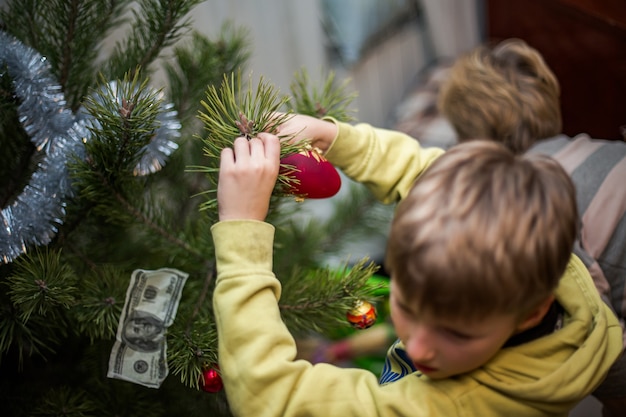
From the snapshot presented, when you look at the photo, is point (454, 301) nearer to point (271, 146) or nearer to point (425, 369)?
point (425, 369)

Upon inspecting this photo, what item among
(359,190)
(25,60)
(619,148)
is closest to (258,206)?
(25,60)

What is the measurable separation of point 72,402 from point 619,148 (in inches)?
33.1

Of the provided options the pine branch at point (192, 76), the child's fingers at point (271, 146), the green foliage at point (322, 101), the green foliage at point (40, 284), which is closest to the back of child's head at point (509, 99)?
the green foliage at point (322, 101)

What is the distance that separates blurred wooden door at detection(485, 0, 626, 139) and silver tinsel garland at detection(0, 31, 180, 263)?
121cm

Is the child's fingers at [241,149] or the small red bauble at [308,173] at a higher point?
the child's fingers at [241,149]

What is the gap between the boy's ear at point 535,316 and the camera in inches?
21.0

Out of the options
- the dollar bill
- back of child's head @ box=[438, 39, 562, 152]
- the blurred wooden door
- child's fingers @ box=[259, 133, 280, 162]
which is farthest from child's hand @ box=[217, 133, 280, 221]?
the blurred wooden door

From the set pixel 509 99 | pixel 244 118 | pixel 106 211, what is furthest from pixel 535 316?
pixel 509 99

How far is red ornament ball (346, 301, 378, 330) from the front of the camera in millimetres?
650

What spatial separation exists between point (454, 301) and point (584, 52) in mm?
1312

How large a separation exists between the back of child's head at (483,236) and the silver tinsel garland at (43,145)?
0.86ft

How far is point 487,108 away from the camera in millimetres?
1063

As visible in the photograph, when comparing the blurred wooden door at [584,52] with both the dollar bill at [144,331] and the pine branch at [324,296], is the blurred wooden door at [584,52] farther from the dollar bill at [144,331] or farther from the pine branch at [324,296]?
the dollar bill at [144,331]

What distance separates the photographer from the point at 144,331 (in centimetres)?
61
